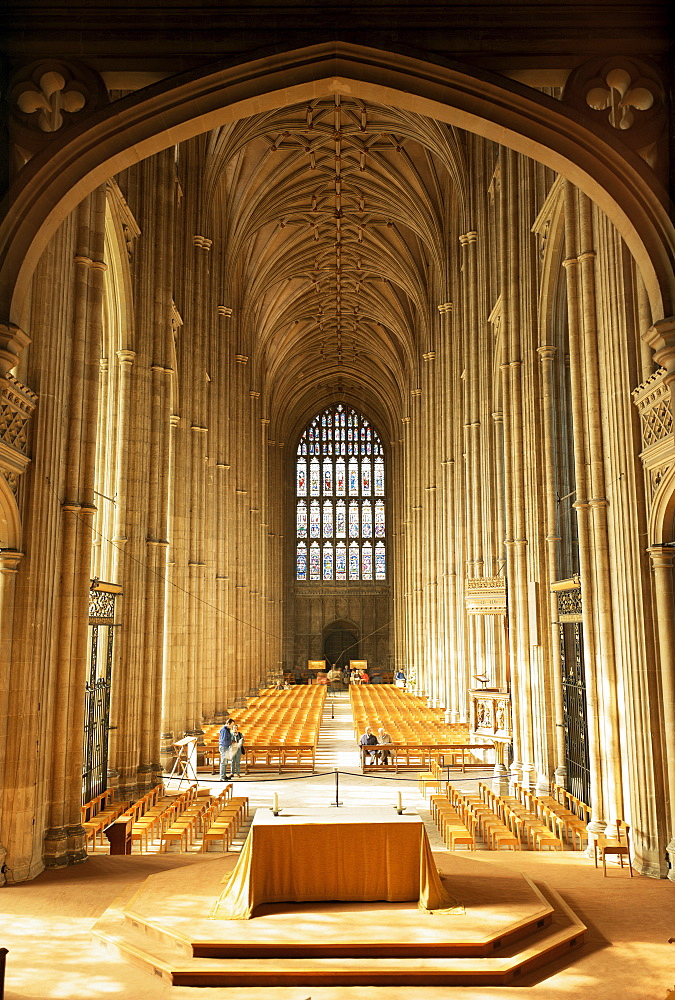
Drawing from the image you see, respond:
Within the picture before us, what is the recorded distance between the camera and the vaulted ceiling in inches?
1005

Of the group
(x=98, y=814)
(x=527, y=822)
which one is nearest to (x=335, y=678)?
(x=98, y=814)

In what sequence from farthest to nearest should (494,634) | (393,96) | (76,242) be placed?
(494,634), (76,242), (393,96)

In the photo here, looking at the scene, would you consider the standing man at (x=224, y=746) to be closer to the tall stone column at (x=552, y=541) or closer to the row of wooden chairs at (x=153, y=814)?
the row of wooden chairs at (x=153, y=814)

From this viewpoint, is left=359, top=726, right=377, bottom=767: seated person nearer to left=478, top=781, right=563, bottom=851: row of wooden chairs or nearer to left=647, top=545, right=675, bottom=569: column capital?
left=478, top=781, right=563, bottom=851: row of wooden chairs

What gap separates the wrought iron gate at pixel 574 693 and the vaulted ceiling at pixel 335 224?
1447cm

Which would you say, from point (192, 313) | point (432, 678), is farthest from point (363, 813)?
point (432, 678)

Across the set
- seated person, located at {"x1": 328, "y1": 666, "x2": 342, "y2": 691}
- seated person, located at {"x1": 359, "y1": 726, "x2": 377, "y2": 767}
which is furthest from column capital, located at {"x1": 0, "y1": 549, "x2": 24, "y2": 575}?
seated person, located at {"x1": 328, "y1": 666, "x2": 342, "y2": 691}

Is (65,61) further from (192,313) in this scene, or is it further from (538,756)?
(192,313)

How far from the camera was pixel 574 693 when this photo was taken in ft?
43.3

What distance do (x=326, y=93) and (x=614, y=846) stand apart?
8.39 metres

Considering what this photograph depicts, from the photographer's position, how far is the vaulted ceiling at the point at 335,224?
25.5 metres

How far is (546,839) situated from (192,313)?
17090 mm

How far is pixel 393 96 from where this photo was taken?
7867mm

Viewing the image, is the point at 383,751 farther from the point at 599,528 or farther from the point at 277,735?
the point at 599,528
